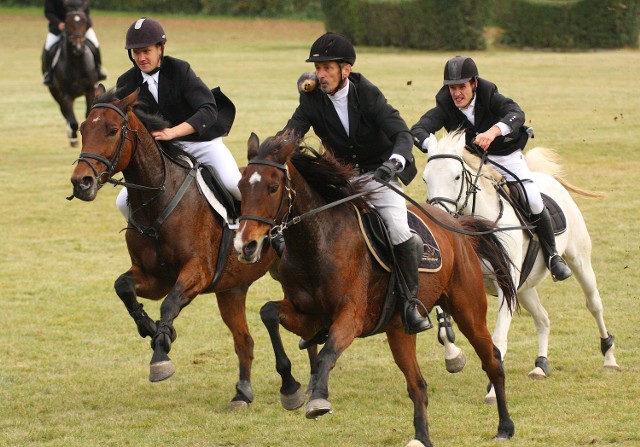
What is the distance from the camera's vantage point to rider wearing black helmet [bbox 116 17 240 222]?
816 centimetres

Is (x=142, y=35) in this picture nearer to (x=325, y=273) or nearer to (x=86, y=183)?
(x=86, y=183)

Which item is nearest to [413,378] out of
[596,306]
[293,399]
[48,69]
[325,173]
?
[293,399]

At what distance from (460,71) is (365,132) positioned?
194cm

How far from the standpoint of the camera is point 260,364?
9820 mm

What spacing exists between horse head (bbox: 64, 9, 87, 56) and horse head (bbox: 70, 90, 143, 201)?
14.5 metres

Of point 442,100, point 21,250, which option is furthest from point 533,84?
point 442,100

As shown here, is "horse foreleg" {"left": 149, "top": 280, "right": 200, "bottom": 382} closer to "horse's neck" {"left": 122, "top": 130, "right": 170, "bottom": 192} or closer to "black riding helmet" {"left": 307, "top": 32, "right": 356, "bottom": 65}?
"horse's neck" {"left": 122, "top": 130, "right": 170, "bottom": 192}

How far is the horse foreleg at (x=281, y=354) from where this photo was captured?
21.5 feet

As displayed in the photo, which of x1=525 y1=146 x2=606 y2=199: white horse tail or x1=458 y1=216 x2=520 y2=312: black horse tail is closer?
x1=458 y1=216 x2=520 y2=312: black horse tail

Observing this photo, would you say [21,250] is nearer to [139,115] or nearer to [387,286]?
[139,115]

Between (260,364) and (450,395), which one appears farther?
(260,364)

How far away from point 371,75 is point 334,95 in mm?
27303

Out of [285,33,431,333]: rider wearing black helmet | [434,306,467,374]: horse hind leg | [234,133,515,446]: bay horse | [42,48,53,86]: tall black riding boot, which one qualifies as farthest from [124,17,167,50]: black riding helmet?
[42,48,53,86]: tall black riding boot

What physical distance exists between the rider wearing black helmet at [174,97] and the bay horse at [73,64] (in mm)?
13469
